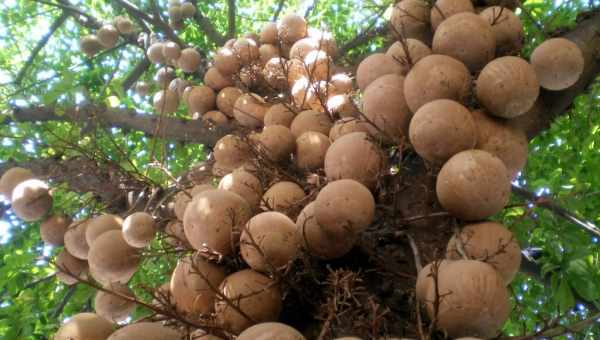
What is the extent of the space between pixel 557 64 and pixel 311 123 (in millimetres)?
970

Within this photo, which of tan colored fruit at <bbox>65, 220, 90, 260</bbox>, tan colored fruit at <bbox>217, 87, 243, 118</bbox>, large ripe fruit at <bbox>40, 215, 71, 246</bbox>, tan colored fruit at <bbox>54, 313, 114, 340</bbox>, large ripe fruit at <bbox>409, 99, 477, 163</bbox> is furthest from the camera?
tan colored fruit at <bbox>217, 87, 243, 118</bbox>

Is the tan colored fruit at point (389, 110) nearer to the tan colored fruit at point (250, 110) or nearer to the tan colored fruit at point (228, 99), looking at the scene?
the tan colored fruit at point (250, 110)

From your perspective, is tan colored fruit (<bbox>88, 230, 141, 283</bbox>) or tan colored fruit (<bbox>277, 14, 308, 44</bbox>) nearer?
tan colored fruit (<bbox>88, 230, 141, 283</bbox>)

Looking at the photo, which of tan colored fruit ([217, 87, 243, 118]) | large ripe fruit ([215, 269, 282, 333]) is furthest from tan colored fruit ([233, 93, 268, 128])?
large ripe fruit ([215, 269, 282, 333])

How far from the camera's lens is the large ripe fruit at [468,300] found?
1155 mm

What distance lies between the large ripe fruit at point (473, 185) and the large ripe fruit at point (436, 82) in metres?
0.27

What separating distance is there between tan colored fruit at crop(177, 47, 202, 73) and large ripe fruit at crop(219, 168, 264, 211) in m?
2.16

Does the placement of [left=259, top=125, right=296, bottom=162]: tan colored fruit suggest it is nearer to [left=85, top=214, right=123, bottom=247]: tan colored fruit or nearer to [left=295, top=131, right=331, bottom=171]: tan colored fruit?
[left=295, top=131, right=331, bottom=171]: tan colored fruit

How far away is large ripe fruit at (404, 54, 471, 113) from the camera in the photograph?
1.64m

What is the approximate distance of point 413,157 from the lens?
5.70 feet

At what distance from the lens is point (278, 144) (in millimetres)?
2074

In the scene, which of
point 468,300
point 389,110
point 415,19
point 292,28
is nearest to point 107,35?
point 292,28

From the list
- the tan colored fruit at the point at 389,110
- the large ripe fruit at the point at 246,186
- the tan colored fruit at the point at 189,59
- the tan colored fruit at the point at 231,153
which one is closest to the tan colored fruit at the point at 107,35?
the tan colored fruit at the point at 189,59

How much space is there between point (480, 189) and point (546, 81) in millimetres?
616
